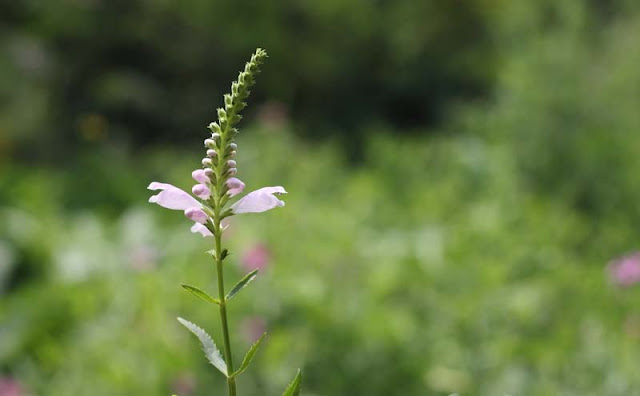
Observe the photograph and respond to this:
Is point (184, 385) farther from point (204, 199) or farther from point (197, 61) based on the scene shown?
point (197, 61)

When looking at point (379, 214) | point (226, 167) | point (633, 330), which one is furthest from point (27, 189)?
point (226, 167)

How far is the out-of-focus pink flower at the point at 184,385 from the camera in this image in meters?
2.96

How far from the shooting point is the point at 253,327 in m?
3.12

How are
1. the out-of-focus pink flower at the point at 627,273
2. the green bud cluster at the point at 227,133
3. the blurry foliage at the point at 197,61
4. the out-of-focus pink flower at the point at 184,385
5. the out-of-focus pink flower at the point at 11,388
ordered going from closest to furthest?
the green bud cluster at the point at 227,133
the out-of-focus pink flower at the point at 184,385
the out-of-focus pink flower at the point at 11,388
the out-of-focus pink flower at the point at 627,273
the blurry foliage at the point at 197,61

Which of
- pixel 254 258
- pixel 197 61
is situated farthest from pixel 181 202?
pixel 197 61

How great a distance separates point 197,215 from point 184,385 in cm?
230

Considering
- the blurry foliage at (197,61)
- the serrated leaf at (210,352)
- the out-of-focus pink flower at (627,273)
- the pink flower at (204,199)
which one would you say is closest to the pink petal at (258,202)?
the pink flower at (204,199)

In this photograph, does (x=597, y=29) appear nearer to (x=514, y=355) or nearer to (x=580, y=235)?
(x=580, y=235)

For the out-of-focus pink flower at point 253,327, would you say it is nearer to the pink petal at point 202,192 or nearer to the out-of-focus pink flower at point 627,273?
the out-of-focus pink flower at point 627,273

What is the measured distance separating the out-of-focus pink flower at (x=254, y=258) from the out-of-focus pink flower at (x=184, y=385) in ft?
2.18

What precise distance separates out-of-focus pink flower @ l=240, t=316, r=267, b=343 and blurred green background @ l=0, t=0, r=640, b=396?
1 cm

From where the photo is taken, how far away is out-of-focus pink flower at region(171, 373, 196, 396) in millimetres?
2963

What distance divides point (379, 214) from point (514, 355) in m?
2.24

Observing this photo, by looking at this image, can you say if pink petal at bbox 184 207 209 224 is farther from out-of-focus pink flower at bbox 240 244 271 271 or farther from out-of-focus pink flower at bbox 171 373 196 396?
out-of-focus pink flower at bbox 240 244 271 271
